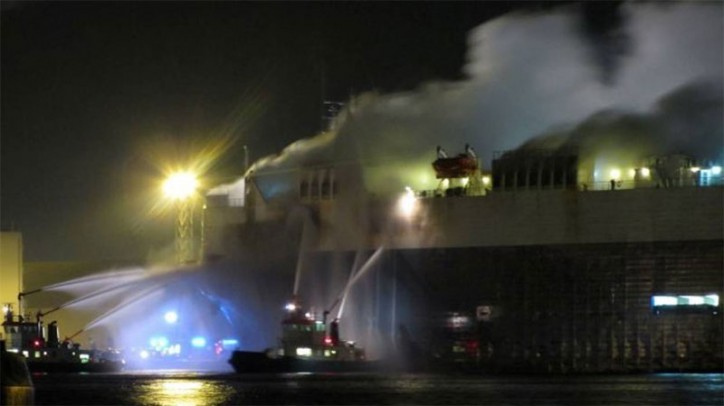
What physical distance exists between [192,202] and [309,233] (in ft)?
28.6

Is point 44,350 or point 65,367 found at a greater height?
point 44,350

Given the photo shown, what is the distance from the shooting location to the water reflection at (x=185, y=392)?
48.6 metres

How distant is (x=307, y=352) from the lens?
2576 inches

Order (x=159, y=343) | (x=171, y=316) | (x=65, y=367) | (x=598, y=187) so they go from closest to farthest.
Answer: (x=65, y=367), (x=598, y=187), (x=171, y=316), (x=159, y=343)

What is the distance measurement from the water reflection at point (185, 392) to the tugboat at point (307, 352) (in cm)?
474

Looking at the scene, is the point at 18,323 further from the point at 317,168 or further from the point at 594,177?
the point at 594,177

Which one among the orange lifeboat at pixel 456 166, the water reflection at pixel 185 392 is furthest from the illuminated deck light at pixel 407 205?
the water reflection at pixel 185 392

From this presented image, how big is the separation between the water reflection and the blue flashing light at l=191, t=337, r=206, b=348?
16.8 meters

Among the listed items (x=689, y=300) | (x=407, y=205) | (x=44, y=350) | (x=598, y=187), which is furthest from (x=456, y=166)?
(x=44, y=350)

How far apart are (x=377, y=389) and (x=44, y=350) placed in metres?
21.8

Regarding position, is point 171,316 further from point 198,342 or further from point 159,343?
point 159,343

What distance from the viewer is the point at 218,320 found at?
77.6 meters

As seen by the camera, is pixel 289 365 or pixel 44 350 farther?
pixel 44 350

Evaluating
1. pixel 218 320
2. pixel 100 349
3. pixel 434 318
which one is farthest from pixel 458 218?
pixel 100 349
